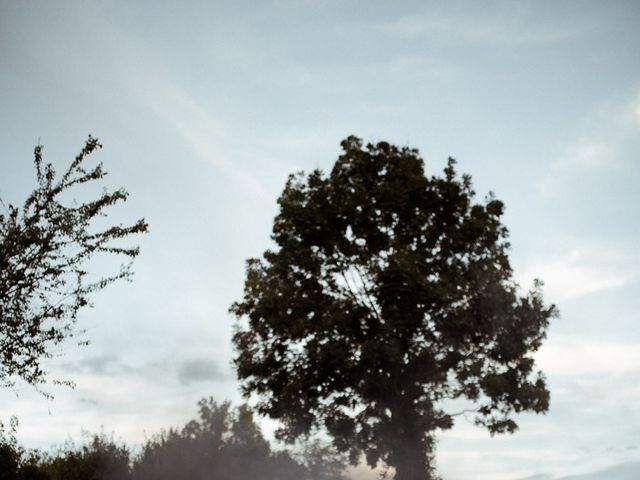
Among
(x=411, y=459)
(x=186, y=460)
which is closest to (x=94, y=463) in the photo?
(x=186, y=460)

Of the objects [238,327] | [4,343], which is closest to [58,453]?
[238,327]

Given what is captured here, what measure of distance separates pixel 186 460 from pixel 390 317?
27287 millimetres

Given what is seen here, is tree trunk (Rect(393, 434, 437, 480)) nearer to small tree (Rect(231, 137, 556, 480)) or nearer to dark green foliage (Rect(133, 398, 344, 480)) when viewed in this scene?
small tree (Rect(231, 137, 556, 480))

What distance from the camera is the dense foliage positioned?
25922mm

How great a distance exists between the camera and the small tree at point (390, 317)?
19.9m

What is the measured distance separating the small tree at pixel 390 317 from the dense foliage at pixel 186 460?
4.22 m

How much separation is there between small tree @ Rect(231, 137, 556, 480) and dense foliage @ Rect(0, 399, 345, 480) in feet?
13.8

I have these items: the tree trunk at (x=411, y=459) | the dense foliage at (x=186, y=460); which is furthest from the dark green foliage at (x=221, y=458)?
the tree trunk at (x=411, y=459)

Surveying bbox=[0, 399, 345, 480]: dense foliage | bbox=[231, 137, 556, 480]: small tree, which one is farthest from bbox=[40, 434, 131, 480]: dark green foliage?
bbox=[231, 137, 556, 480]: small tree

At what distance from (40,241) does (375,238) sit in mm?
14040

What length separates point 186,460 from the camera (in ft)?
127

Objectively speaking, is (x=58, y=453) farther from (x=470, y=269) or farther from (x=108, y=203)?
(x=470, y=269)

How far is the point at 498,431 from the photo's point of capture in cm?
2022

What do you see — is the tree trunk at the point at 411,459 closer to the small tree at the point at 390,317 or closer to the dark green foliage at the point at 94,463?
the small tree at the point at 390,317
